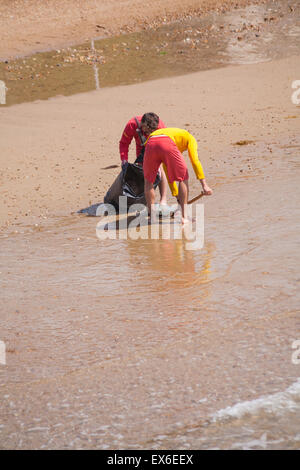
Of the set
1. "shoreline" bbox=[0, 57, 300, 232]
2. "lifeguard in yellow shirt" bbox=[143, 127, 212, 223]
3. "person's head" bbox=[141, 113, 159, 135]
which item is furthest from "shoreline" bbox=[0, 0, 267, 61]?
"lifeguard in yellow shirt" bbox=[143, 127, 212, 223]

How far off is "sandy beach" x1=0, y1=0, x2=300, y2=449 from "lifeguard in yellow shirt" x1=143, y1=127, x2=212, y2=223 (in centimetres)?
48

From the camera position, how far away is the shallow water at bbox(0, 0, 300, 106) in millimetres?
14344

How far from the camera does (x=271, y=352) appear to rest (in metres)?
3.91

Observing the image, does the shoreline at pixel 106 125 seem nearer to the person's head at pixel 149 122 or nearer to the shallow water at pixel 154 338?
the person's head at pixel 149 122

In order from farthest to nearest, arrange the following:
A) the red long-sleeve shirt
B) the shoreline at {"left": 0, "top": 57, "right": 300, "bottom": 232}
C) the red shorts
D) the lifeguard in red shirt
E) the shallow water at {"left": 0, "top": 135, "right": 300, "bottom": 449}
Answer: the shoreline at {"left": 0, "top": 57, "right": 300, "bottom": 232} → the red long-sleeve shirt → the lifeguard in red shirt → the red shorts → the shallow water at {"left": 0, "top": 135, "right": 300, "bottom": 449}

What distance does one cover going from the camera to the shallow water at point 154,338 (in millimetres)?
3396

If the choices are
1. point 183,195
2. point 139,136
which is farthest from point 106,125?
point 183,195

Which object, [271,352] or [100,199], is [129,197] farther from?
[271,352]

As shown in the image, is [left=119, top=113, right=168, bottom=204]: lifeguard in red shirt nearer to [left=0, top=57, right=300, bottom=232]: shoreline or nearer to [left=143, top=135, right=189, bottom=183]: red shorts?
[left=143, top=135, right=189, bottom=183]: red shorts

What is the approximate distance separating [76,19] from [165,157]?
14718 millimetres

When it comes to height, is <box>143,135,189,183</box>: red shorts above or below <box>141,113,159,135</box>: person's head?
below

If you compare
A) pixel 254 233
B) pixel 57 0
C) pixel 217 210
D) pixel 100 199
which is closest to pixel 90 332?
pixel 254 233

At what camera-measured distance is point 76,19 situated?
64.6 ft

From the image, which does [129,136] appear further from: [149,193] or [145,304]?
[145,304]
